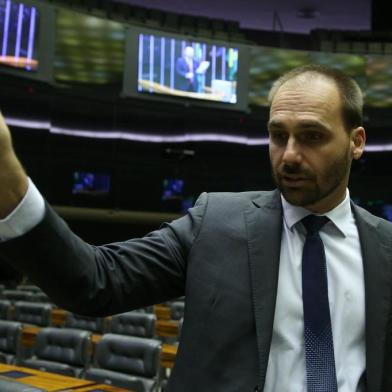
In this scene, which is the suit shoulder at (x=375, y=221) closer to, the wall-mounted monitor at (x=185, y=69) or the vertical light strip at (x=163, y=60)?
the wall-mounted monitor at (x=185, y=69)

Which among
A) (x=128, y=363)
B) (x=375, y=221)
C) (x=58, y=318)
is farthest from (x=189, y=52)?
(x=375, y=221)

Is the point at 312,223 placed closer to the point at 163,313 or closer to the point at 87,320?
the point at 87,320

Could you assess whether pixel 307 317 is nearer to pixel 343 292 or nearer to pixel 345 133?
pixel 343 292

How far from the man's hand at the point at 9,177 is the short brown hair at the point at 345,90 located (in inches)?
23.8

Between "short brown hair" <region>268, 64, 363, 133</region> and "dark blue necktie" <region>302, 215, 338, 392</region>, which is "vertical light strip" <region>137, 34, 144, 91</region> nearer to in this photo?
"short brown hair" <region>268, 64, 363, 133</region>

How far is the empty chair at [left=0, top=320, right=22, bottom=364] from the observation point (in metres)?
4.82

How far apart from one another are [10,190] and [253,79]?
15449 mm

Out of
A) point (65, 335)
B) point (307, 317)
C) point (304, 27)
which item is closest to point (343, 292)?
point (307, 317)

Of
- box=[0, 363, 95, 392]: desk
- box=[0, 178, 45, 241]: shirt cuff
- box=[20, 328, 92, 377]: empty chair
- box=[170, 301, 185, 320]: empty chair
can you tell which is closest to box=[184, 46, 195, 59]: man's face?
box=[170, 301, 185, 320]: empty chair

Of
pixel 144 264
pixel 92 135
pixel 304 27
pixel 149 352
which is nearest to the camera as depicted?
pixel 144 264

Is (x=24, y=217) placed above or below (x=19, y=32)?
below

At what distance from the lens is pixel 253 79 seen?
52.2ft

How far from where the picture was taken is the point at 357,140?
1280mm

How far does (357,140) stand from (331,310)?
1.16 feet
